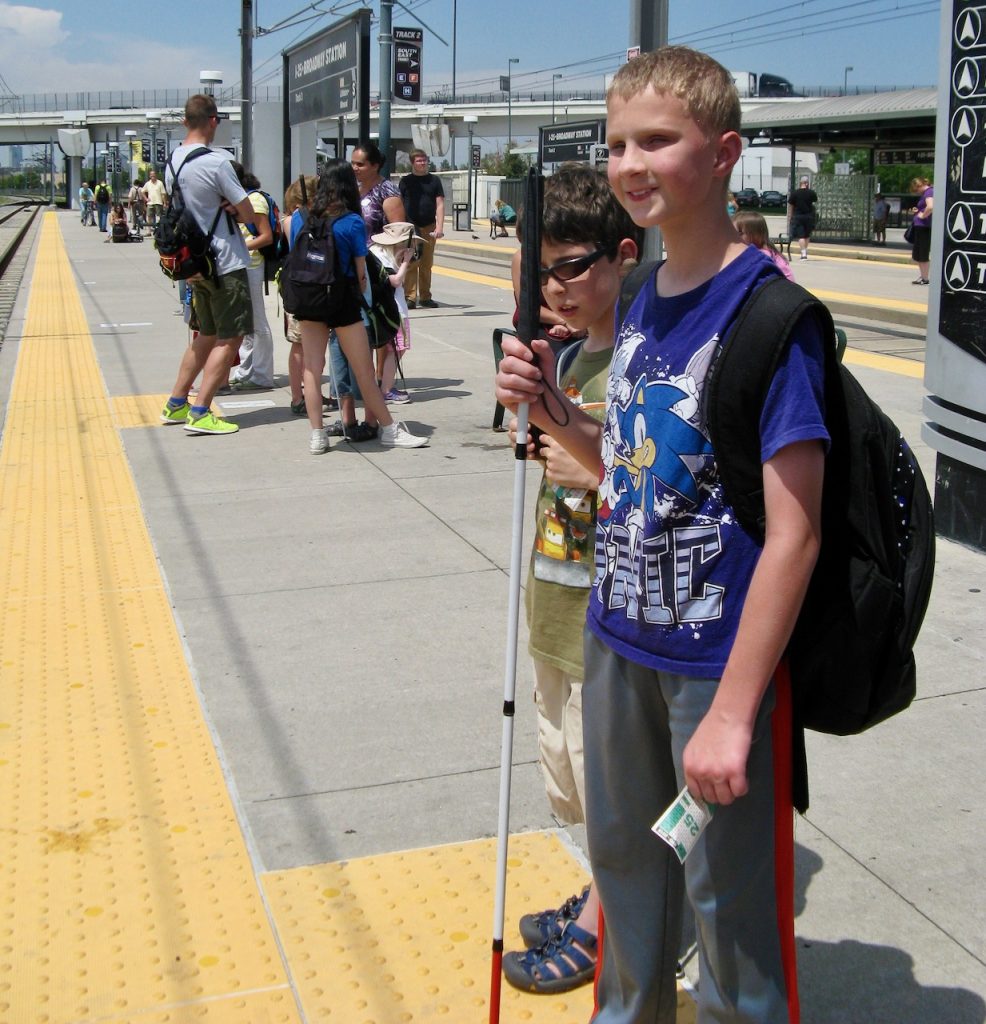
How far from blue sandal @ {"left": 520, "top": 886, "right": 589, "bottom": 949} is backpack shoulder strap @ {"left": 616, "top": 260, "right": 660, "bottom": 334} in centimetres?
136

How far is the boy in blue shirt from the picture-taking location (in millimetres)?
1793

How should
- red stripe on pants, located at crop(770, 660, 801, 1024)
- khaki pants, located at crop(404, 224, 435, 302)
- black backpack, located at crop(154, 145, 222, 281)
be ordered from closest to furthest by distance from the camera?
red stripe on pants, located at crop(770, 660, 801, 1024) → black backpack, located at crop(154, 145, 222, 281) → khaki pants, located at crop(404, 224, 435, 302)

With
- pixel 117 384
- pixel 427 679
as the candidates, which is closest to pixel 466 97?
pixel 117 384

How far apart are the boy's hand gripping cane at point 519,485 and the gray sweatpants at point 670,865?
248mm

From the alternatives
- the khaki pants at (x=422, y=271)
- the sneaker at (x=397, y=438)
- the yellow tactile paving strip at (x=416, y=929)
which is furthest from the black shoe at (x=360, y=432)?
the khaki pants at (x=422, y=271)

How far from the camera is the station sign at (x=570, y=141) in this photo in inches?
516

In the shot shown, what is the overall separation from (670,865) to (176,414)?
287 inches

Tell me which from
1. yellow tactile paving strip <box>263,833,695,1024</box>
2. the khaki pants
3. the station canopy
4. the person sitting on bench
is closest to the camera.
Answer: yellow tactile paving strip <box>263,833,695,1024</box>

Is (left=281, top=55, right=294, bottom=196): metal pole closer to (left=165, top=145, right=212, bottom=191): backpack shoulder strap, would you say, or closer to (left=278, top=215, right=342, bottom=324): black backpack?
(left=165, top=145, right=212, bottom=191): backpack shoulder strap

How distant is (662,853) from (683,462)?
27.9 inches

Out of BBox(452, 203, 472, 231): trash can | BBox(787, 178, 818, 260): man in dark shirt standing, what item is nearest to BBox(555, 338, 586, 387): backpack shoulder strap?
BBox(787, 178, 818, 260): man in dark shirt standing

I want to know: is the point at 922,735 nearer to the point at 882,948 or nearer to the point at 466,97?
the point at 882,948

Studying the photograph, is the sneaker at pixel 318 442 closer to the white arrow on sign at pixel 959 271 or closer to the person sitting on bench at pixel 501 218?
the white arrow on sign at pixel 959 271

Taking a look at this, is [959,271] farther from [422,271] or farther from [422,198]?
[422,271]
